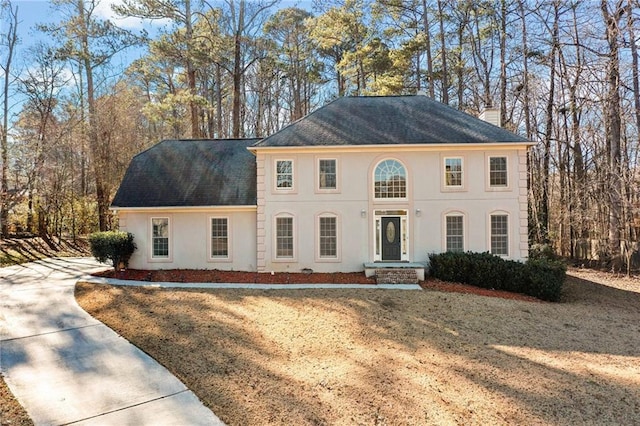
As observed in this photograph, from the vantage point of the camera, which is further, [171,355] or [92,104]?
[92,104]

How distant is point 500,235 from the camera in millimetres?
13578

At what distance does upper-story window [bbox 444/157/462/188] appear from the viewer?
13703 millimetres

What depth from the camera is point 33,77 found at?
756 inches

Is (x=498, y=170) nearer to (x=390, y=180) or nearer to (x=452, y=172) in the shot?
(x=452, y=172)

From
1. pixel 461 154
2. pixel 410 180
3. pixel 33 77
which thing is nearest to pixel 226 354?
pixel 410 180

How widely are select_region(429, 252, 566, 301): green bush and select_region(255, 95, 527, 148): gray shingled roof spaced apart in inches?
176

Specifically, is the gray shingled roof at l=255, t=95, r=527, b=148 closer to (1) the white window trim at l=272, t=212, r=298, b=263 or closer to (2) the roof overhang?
(2) the roof overhang

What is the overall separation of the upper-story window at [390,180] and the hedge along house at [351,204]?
0.04m

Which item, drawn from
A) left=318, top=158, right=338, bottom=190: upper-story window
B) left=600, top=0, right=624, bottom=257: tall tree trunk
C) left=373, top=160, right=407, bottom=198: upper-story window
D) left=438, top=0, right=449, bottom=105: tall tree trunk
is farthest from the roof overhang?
left=600, top=0, right=624, bottom=257: tall tree trunk

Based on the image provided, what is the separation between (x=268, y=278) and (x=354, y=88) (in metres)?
18.7

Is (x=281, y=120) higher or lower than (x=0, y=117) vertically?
higher

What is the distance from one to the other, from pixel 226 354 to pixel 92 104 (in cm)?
2204

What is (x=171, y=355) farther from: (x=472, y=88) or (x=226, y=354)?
(x=472, y=88)

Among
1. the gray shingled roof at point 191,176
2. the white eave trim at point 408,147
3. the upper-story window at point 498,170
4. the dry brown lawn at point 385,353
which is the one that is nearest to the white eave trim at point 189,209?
the gray shingled roof at point 191,176
